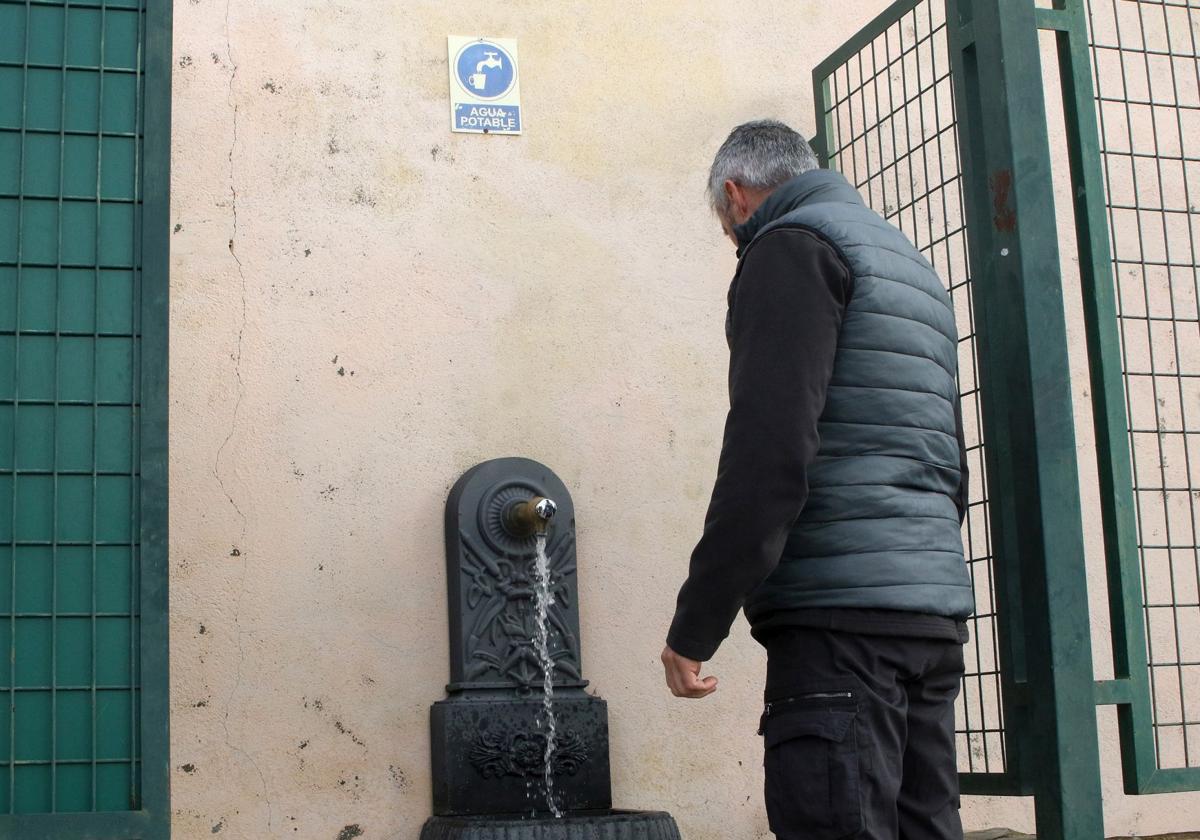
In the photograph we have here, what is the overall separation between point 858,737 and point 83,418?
4.30ft

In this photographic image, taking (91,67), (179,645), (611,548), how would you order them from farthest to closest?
(611,548), (179,645), (91,67)

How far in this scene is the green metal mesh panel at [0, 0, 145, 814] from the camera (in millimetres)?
2434

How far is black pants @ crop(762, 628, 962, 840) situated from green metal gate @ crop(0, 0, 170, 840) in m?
0.96

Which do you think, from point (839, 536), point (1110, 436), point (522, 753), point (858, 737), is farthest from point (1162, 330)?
point (858, 737)

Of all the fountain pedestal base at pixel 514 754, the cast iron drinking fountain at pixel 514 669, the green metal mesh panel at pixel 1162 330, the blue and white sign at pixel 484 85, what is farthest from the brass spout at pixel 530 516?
the green metal mesh panel at pixel 1162 330

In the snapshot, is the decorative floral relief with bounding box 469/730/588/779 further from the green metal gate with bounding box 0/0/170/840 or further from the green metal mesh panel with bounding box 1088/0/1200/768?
the green metal mesh panel with bounding box 1088/0/1200/768

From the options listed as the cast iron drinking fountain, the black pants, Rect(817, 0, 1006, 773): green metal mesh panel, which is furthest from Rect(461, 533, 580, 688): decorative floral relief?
the black pants

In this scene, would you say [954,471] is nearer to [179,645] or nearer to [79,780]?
[79,780]

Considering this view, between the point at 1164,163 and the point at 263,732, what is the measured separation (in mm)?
2679

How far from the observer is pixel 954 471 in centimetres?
248

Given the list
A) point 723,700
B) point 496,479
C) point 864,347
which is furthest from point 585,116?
point 864,347

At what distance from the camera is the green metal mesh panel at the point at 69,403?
95.8 inches

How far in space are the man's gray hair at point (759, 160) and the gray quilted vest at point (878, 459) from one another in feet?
0.51

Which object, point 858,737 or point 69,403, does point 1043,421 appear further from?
point 69,403
